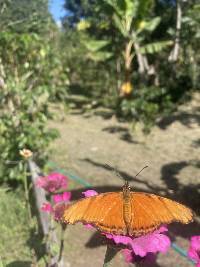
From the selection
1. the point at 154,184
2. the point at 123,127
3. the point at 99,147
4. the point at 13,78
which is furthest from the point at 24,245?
the point at 123,127

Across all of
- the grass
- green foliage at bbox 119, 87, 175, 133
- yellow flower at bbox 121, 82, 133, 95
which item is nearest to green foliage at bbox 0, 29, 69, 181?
the grass

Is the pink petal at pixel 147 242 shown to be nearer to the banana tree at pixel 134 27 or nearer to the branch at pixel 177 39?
the banana tree at pixel 134 27

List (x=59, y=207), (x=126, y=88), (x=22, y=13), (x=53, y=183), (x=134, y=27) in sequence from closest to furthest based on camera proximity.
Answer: (x=59, y=207) → (x=53, y=183) → (x=22, y=13) → (x=134, y=27) → (x=126, y=88)

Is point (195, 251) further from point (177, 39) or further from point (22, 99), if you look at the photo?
point (177, 39)

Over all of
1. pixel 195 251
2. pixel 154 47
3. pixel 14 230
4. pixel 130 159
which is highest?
pixel 195 251

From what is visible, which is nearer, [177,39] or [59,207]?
[59,207]

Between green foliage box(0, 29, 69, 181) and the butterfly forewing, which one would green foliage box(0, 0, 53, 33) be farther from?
the butterfly forewing

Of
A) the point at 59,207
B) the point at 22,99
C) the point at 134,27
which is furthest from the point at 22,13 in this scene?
the point at 134,27

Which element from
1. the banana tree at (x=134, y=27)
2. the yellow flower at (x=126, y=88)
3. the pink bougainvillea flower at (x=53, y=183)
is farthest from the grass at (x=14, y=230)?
the yellow flower at (x=126, y=88)
